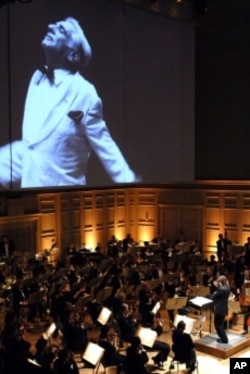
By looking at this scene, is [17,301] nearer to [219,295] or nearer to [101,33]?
[219,295]

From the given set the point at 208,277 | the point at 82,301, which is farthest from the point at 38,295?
the point at 208,277

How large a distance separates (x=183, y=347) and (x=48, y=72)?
7583 millimetres

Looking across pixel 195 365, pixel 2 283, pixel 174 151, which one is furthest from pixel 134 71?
pixel 195 365

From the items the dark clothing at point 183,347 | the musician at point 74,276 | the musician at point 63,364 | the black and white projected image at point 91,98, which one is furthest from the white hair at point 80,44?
the musician at point 63,364

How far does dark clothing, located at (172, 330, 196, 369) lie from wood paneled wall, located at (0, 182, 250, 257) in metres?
10.4

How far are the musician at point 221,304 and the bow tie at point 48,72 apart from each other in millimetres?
6588

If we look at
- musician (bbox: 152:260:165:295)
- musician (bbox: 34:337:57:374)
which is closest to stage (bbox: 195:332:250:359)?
musician (bbox: 152:260:165:295)

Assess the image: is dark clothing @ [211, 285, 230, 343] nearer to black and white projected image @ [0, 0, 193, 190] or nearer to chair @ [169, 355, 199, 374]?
chair @ [169, 355, 199, 374]

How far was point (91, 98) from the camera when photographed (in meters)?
15.7

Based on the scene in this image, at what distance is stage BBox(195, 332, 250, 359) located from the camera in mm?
12595

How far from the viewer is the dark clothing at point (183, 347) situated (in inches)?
443

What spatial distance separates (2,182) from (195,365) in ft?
20.2

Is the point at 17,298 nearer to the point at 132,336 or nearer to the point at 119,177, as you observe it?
the point at 132,336

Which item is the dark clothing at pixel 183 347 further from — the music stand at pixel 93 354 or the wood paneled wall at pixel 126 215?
the wood paneled wall at pixel 126 215
